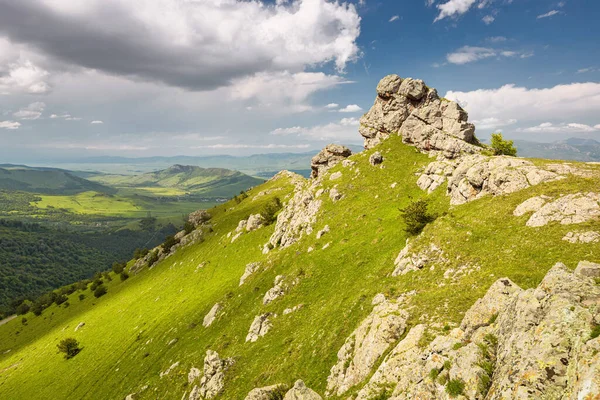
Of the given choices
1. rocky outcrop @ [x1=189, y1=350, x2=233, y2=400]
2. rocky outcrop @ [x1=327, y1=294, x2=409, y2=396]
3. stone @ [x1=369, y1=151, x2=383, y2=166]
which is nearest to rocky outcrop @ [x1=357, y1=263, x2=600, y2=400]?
rocky outcrop @ [x1=327, y1=294, x2=409, y2=396]

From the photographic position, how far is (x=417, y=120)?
77062 millimetres

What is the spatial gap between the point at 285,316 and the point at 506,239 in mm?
32403

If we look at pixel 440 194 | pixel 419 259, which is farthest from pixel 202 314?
pixel 440 194

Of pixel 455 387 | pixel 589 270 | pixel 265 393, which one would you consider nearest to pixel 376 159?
pixel 589 270

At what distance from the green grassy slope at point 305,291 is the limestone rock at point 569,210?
1.41 metres

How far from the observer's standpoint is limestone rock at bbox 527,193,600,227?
29.5m

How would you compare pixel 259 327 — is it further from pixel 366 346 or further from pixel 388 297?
pixel 366 346

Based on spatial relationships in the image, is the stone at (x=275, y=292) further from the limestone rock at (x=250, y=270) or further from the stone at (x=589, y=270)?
the stone at (x=589, y=270)

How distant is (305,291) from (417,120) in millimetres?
56877

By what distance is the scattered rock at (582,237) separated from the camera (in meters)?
26.2

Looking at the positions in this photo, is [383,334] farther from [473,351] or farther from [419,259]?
[419,259]

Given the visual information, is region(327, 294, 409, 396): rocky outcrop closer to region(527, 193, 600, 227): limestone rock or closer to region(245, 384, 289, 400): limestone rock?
region(245, 384, 289, 400): limestone rock

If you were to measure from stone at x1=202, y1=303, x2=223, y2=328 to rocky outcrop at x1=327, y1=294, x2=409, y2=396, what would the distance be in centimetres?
3702

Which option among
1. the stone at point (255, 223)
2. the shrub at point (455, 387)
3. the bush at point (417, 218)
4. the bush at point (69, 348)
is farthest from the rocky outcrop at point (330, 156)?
the bush at point (69, 348)
